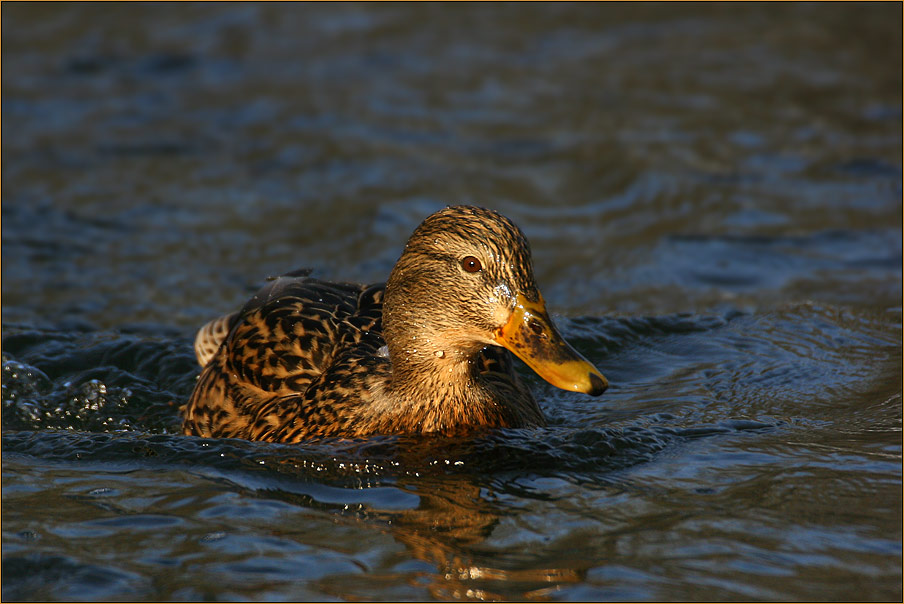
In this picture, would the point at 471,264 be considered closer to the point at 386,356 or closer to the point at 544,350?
the point at 544,350

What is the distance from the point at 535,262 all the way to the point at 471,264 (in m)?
4.66

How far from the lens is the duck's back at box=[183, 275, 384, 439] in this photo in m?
6.68

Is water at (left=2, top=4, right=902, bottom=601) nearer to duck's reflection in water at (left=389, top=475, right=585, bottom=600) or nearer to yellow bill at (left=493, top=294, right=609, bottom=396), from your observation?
duck's reflection in water at (left=389, top=475, right=585, bottom=600)

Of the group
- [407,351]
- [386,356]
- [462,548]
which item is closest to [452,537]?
[462,548]

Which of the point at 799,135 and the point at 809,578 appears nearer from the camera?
the point at 809,578

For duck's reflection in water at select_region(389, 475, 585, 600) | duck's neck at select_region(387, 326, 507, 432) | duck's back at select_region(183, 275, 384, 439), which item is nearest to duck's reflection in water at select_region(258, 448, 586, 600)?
duck's reflection in water at select_region(389, 475, 585, 600)

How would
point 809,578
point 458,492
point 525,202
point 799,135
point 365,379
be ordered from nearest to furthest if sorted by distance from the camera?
point 809,578, point 458,492, point 365,379, point 525,202, point 799,135

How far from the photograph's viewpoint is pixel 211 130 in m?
13.5

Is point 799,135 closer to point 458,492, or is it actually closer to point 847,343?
point 847,343

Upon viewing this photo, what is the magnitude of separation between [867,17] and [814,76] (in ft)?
5.82

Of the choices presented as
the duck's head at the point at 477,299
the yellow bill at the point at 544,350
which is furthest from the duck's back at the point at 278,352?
the yellow bill at the point at 544,350

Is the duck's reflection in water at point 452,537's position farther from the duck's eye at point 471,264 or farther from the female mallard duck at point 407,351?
the duck's eye at point 471,264

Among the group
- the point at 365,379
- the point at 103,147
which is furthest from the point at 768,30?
the point at 365,379

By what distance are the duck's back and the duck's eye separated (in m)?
1.00
